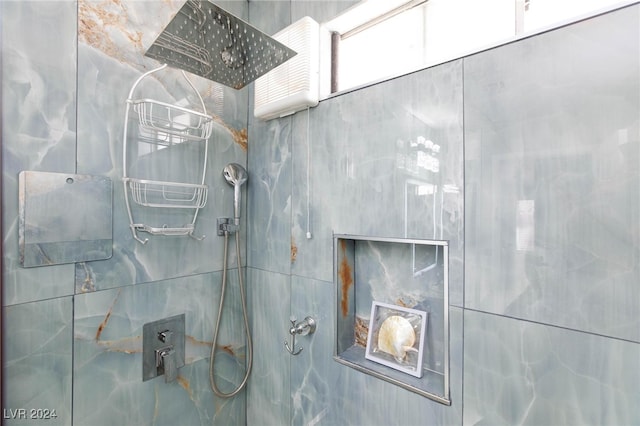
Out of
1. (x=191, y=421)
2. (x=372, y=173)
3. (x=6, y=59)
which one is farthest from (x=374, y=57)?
(x=191, y=421)

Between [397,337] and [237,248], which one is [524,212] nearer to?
[397,337]

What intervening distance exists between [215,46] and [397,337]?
1.23 metres

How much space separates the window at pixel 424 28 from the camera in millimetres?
897

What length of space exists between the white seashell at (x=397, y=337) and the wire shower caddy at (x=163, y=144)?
3.08 feet

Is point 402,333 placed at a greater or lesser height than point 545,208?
lesser

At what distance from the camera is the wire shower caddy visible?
3.92ft

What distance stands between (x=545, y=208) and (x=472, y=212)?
18 centimetres

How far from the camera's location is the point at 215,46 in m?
0.98

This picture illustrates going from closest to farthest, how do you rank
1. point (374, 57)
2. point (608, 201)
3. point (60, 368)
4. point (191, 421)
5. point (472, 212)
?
point (608, 201) → point (472, 212) → point (60, 368) → point (374, 57) → point (191, 421)

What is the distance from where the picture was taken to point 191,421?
56.6 inches

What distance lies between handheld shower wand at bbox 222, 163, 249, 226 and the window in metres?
0.61

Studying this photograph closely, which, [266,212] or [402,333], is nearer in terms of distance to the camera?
[402,333]

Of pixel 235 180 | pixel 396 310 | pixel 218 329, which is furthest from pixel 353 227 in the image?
pixel 218 329

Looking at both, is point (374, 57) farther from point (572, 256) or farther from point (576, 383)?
point (576, 383)
